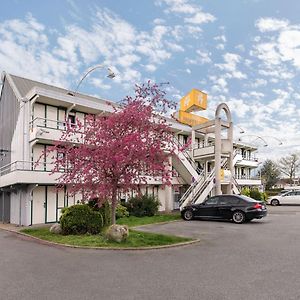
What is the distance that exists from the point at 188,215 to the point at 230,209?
2861 millimetres

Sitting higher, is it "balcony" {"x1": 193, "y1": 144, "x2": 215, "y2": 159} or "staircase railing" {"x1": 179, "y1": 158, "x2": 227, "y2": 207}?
"balcony" {"x1": 193, "y1": 144, "x2": 215, "y2": 159}

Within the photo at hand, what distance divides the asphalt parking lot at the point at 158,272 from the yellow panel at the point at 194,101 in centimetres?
2245

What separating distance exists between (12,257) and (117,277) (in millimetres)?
4048

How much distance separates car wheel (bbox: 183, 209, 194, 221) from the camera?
19.3 m

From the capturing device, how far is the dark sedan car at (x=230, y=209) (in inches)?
667

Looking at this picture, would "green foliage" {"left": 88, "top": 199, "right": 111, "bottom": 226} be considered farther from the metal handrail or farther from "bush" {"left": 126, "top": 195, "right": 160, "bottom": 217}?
the metal handrail

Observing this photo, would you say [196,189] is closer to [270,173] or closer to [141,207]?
[141,207]

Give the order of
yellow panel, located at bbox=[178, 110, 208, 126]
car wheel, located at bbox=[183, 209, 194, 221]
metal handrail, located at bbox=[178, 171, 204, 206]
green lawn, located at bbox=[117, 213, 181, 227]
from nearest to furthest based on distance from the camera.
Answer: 1. green lawn, located at bbox=[117, 213, 181, 227]
2. car wheel, located at bbox=[183, 209, 194, 221]
3. metal handrail, located at bbox=[178, 171, 204, 206]
4. yellow panel, located at bbox=[178, 110, 208, 126]

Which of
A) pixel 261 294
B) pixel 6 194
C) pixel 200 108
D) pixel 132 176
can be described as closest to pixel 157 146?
pixel 132 176

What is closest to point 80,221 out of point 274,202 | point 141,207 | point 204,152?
point 141,207

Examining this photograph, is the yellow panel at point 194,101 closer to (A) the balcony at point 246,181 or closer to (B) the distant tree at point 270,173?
(A) the balcony at point 246,181

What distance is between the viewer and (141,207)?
21328mm

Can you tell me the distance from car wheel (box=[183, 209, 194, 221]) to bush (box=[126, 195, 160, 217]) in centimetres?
281

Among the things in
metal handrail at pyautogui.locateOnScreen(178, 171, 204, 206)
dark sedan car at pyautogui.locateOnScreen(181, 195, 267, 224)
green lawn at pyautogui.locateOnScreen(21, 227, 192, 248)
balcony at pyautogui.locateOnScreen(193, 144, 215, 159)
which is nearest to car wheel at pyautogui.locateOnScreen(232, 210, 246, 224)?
dark sedan car at pyautogui.locateOnScreen(181, 195, 267, 224)
